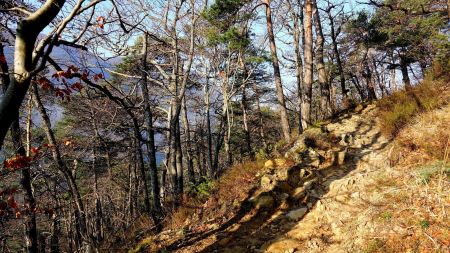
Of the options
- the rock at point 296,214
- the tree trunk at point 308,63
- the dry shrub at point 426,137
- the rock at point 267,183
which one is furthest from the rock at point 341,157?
the tree trunk at point 308,63

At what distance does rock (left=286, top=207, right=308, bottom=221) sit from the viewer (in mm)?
5848

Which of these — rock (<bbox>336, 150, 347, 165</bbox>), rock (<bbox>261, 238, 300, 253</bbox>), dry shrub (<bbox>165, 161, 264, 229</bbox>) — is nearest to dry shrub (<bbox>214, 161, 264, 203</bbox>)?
dry shrub (<bbox>165, 161, 264, 229</bbox>)

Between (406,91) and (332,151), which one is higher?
(406,91)

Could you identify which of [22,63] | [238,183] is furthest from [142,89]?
[22,63]

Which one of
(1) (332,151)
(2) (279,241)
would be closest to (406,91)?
(1) (332,151)

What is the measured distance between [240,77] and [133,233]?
14.7m

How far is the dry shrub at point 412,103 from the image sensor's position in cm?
805

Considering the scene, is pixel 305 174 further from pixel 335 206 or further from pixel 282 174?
pixel 335 206

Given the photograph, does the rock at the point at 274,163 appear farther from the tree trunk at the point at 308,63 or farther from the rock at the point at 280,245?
the tree trunk at the point at 308,63

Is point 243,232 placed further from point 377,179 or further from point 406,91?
point 406,91

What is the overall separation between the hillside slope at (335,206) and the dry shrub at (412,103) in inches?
13.0

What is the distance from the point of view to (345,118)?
10.8 metres

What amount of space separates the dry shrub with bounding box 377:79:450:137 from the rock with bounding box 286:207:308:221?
3731 mm

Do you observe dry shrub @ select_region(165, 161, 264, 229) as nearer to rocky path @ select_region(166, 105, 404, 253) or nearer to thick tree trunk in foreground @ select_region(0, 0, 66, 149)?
rocky path @ select_region(166, 105, 404, 253)
